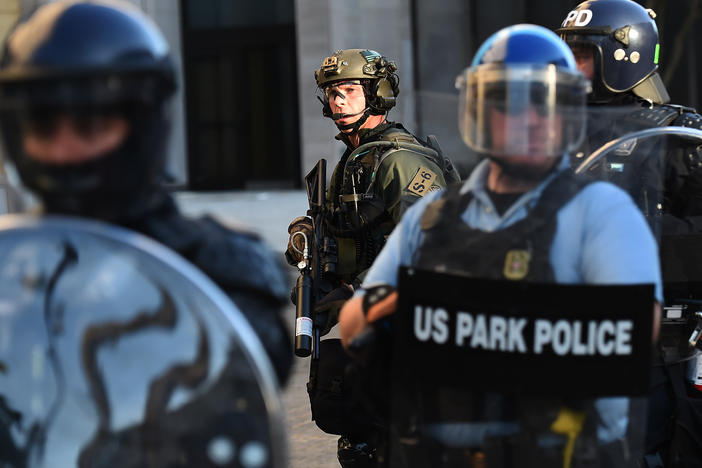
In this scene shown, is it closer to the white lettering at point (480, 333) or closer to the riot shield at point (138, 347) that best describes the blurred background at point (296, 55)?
the white lettering at point (480, 333)

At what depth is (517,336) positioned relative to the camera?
2453 millimetres

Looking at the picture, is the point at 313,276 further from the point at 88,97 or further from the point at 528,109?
the point at 88,97

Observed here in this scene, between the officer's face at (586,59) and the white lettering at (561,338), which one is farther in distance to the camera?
the officer's face at (586,59)

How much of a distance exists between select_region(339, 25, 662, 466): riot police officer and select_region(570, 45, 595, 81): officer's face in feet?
5.99

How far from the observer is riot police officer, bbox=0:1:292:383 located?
215 cm

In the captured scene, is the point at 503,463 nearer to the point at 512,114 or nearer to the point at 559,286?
the point at 559,286

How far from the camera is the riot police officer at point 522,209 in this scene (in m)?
2.48

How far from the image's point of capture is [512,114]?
2.58 m

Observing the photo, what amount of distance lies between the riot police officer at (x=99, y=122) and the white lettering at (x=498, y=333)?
0.51 m

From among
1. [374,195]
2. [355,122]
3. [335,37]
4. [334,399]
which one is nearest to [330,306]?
[334,399]

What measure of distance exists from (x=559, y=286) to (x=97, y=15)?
1121mm

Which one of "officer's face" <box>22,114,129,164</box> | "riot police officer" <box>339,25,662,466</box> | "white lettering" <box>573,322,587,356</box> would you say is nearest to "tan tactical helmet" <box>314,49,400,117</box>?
"riot police officer" <box>339,25,662,466</box>

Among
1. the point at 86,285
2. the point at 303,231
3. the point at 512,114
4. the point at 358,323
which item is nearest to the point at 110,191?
the point at 86,285

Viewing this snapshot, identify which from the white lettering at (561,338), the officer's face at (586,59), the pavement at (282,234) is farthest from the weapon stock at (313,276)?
the white lettering at (561,338)
